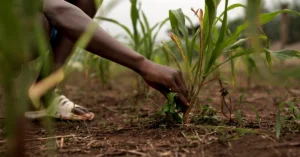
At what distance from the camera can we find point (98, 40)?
3.14 ft

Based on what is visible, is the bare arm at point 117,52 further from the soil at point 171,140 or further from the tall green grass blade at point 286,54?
the tall green grass blade at point 286,54

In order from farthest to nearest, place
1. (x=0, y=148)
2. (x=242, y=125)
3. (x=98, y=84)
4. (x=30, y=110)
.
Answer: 1. (x=98, y=84)
2. (x=30, y=110)
3. (x=242, y=125)
4. (x=0, y=148)

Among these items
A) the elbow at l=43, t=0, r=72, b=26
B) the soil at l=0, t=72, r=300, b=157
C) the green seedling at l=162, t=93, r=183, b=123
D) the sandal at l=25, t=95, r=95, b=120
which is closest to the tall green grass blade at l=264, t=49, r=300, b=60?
the soil at l=0, t=72, r=300, b=157

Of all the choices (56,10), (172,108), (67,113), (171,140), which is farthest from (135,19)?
(171,140)

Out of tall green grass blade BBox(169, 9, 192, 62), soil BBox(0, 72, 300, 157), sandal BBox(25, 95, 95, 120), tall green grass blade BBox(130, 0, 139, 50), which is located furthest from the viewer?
tall green grass blade BBox(130, 0, 139, 50)

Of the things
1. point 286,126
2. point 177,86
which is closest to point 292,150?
point 286,126

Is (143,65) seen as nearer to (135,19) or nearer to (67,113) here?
(67,113)

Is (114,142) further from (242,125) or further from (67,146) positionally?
(242,125)

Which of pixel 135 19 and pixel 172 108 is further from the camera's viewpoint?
pixel 135 19

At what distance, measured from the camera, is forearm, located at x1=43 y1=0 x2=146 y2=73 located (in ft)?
3.16

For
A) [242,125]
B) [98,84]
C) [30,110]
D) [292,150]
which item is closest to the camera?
[292,150]

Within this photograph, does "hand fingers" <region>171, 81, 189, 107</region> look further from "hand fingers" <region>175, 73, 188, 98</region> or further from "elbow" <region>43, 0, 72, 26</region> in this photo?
"elbow" <region>43, 0, 72, 26</region>

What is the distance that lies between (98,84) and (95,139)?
2180 millimetres

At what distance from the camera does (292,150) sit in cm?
73
